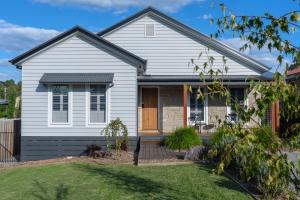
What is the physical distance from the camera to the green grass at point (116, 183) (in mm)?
8250

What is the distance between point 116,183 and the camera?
960cm

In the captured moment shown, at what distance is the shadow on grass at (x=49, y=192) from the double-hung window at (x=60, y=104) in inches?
234

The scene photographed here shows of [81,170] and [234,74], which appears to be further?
[234,74]

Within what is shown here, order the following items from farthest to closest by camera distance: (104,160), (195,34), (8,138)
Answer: (195,34), (8,138), (104,160)

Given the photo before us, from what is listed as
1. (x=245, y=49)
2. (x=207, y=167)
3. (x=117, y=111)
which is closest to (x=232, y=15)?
(x=245, y=49)

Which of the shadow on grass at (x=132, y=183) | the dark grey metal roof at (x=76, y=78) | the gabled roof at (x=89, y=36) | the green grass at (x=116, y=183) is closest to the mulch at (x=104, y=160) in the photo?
the green grass at (x=116, y=183)

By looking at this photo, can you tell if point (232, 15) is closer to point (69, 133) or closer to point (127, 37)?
point (69, 133)

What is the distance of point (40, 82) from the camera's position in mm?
15070

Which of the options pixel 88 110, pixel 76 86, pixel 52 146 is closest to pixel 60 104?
pixel 76 86

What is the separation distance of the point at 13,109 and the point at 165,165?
59.0 ft

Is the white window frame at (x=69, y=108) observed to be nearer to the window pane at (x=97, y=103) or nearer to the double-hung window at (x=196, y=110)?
the window pane at (x=97, y=103)

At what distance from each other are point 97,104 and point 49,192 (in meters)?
7.09

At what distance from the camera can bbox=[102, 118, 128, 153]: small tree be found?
1440cm

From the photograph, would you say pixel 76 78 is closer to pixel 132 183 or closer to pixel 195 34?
pixel 132 183
